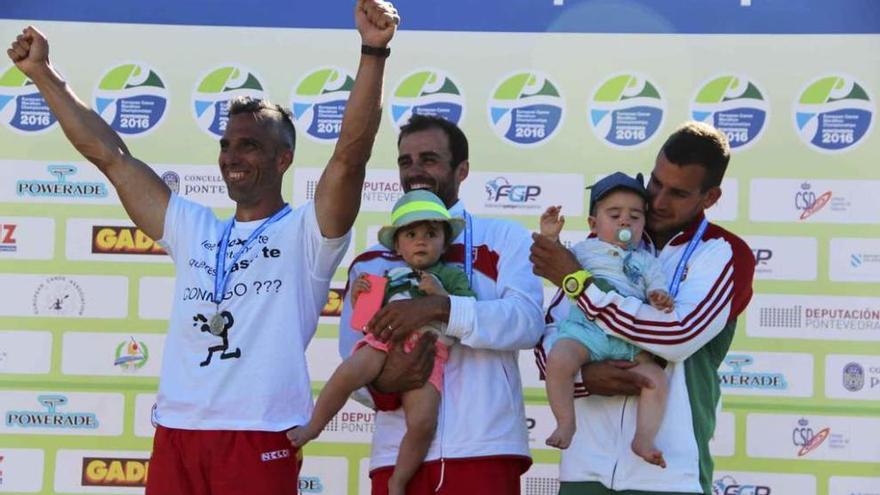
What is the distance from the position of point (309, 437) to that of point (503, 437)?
512 millimetres

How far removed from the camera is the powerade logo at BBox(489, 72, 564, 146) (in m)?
4.49

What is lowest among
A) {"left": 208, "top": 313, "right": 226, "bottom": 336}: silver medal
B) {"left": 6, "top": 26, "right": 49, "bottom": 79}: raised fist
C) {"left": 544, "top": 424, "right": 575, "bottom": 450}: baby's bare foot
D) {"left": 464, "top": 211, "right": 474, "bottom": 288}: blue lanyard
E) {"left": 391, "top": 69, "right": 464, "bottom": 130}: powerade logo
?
{"left": 544, "top": 424, "right": 575, "bottom": 450}: baby's bare foot

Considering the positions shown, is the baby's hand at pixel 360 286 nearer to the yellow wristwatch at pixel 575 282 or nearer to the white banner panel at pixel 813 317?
the yellow wristwatch at pixel 575 282

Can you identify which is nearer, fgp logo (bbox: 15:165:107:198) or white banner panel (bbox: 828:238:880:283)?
white banner panel (bbox: 828:238:880:283)

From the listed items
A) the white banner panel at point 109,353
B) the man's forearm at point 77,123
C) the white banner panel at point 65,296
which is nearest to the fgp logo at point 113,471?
the white banner panel at point 109,353

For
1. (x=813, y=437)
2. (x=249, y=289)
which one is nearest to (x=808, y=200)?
(x=813, y=437)

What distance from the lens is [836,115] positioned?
4.40 metres

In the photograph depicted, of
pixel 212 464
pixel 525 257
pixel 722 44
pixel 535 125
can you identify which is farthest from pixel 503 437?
pixel 722 44

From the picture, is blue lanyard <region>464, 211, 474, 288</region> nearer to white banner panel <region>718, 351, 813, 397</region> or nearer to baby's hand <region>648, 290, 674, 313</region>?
baby's hand <region>648, 290, 674, 313</region>

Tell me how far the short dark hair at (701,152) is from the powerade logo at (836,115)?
4.92 ft

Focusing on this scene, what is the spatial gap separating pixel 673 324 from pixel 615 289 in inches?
7.1

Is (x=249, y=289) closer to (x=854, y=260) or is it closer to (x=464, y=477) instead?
(x=464, y=477)

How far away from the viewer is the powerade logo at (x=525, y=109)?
14.7ft

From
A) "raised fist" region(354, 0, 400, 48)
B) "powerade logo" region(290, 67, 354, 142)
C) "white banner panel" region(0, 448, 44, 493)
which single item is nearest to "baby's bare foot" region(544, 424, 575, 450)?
"raised fist" region(354, 0, 400, 48)
